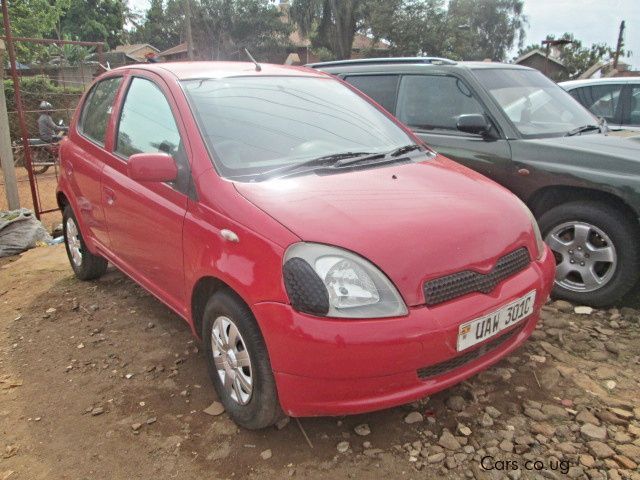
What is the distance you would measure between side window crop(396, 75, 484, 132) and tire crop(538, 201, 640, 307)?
1089mm

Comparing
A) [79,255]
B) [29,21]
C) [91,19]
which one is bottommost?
[79,255]

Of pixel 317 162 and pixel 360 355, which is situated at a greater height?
pixel 317 162

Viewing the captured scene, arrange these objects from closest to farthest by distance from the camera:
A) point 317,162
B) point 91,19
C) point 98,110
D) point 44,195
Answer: point 317,162 < point 98,110 < point 44,195 < point 91,19

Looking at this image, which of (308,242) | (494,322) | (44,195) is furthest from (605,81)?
(44,195)

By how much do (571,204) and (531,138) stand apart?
1.98 ft

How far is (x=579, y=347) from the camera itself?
3139 millimetres

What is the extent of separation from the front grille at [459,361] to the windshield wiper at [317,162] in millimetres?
1164

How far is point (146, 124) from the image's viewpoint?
3.15 m

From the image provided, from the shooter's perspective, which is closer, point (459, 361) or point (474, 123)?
point (459, 361)

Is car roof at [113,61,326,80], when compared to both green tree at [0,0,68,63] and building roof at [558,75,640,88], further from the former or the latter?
green tree at [0,0,68,63]

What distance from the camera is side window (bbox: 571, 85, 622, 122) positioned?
647 centimetres

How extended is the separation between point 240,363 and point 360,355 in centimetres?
66

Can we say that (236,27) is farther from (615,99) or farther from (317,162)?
(317,162)

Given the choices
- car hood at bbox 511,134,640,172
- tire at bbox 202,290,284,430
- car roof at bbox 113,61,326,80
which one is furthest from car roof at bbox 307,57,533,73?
tire at bbox 202,290,284,430
